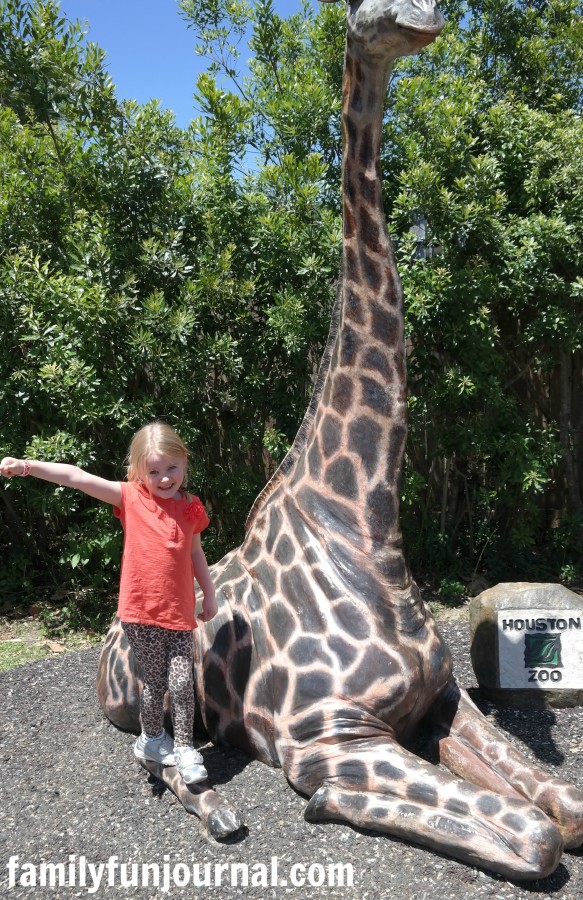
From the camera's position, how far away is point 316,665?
2949 millimetres

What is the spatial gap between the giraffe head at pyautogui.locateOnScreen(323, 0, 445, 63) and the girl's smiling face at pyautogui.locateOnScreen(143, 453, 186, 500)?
1.58 metres

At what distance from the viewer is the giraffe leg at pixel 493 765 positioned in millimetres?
2721

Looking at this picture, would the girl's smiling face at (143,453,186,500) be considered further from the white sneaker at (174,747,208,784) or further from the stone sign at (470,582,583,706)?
the stone sign at (470,582,583,706)

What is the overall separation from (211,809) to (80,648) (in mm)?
2848

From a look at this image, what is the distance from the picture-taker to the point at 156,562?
308 cm

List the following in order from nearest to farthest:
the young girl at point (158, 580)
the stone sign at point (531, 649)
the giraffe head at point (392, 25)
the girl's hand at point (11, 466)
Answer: the giraffe head at point (392, 25) → the girl's hand at point (11, 466) → the young girl at point (158, 580) → the stone sign at point (531, 649)

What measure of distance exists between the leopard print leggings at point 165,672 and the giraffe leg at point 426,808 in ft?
1.52

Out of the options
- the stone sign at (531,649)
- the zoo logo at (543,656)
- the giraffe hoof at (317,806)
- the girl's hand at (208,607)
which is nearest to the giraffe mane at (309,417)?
the girl's hand at (208,607)

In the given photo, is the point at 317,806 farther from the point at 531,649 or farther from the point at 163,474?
the point at 531,649

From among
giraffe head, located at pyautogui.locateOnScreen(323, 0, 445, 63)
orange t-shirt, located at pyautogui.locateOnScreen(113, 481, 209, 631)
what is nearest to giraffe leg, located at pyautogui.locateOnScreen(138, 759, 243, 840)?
Result: orange t-shirt, located at pyautogui.locateOnScreen(113, 481, 209, 631)

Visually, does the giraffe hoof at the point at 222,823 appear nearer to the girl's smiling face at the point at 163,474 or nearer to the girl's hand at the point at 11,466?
the girl's smiling face at the point at 163,474

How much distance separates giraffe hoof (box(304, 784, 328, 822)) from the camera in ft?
9.05

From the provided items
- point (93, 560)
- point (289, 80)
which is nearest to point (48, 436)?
point (93, 560)

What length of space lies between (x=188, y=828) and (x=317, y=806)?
47cm
